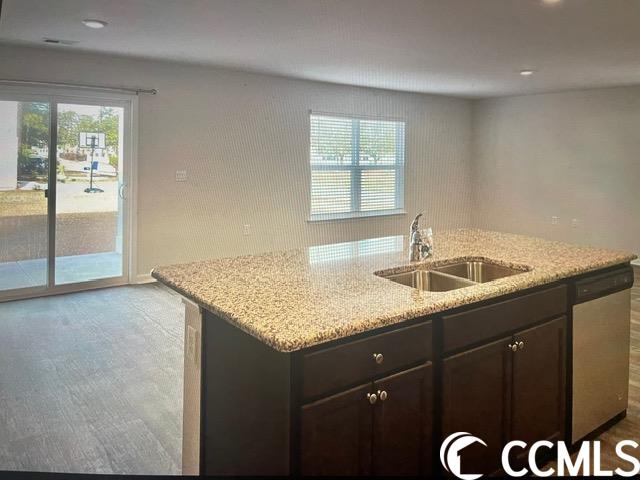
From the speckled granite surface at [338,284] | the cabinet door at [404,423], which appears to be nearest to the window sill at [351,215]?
the speckled granite surface at [338,284]

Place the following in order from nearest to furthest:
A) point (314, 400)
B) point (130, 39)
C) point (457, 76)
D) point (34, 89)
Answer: point (314, 400)
point (130, 39)
point (34, 89)
point (457, 76)

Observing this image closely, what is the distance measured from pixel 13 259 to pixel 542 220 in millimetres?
6566

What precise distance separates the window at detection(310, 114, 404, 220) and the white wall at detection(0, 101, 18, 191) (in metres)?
3.21

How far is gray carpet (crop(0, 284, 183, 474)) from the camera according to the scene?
2170mm

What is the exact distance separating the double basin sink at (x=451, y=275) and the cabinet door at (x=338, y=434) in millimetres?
753

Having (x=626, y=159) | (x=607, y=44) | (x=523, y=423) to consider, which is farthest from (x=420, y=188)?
(x=523, y=423)

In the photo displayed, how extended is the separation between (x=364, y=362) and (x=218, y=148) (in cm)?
451

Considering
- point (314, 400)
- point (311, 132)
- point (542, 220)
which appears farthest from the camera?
point (542, 220)

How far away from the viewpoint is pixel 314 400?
1.32m

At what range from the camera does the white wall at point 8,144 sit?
4.47 metres

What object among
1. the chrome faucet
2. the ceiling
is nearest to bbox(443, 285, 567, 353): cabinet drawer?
the chrome faucet

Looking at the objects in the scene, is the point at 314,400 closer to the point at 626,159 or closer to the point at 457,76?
the point at 457,76

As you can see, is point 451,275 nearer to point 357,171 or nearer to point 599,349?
point 599,349

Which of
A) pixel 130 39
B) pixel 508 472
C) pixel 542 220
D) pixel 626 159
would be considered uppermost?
pixel 130 39
